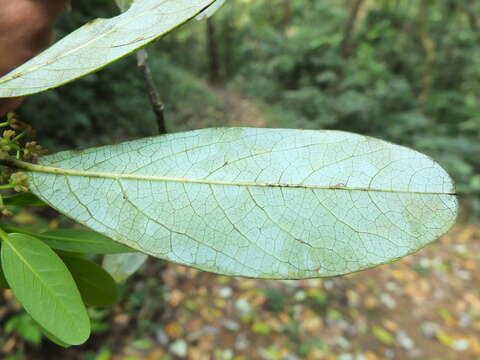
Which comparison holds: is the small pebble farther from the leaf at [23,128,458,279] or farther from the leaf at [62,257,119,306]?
the leaf at [23,128,458,279]

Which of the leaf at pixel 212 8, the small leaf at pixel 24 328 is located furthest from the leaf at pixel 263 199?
the small leaf at pixel 24 328

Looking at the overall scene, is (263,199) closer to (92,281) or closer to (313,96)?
(92,281)

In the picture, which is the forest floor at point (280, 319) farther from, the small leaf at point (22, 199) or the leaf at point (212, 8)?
the leaf at point (212, 8)

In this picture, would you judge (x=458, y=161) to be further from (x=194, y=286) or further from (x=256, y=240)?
(x=256, y=240)

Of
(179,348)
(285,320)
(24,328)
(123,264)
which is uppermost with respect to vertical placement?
(123,264)

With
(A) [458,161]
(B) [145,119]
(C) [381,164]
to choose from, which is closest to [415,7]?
(A) [458,161]

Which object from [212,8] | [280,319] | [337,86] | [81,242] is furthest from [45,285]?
[337,86]
